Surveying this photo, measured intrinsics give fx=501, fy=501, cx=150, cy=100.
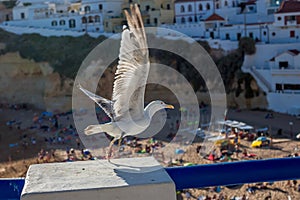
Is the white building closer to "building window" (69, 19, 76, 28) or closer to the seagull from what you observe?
"building window" (69, 19, 76, 28)

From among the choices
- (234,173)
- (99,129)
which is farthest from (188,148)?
(234,173)

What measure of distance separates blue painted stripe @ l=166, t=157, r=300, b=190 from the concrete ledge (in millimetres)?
173

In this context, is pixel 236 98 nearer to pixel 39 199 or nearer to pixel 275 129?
pixel 275 129

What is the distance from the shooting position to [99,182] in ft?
6.73

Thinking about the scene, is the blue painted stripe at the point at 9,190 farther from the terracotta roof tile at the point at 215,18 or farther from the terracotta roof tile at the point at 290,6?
the terracotta roof tile at the point at 215,18

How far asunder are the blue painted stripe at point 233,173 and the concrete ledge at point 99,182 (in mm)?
173

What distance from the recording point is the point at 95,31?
1561 inches

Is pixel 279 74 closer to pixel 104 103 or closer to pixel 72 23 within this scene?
pixel 72 23

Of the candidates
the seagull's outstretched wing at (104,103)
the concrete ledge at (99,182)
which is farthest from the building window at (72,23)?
the concrete ledge at (99,182)

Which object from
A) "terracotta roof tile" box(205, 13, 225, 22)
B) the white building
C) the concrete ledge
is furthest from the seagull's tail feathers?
the white building

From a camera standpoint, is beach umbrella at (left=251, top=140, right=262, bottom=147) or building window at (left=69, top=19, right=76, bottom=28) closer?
beach umbrella at (left=251, top=140, right=262, bottom=147)

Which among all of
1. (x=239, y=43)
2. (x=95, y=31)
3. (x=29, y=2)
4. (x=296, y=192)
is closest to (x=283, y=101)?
(x=239, y=43)

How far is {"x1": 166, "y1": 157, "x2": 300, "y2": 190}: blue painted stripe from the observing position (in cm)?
243

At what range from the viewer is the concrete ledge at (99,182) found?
6.37 ft
